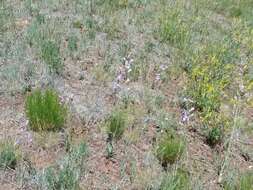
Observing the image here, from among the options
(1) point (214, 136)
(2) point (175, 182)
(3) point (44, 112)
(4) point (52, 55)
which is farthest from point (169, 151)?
(4) point (52, 55)

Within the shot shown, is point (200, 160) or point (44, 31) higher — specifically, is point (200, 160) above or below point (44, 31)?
below

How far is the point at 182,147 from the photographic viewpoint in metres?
5.48

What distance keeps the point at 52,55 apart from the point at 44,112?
1471mm

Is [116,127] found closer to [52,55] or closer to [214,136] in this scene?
[214,136]

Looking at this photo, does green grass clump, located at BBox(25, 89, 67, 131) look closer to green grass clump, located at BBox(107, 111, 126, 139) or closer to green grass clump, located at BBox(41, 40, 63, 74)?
green grass clump, located at BBox(107, 111, 126, 139)

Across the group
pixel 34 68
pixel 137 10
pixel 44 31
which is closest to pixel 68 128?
pixel 34 68

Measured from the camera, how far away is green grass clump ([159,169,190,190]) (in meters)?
4.79

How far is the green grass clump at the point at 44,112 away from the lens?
17.5 feet

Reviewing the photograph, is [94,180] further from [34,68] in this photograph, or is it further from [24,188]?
[34,68]

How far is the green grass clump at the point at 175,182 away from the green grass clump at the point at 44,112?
129 centimetres

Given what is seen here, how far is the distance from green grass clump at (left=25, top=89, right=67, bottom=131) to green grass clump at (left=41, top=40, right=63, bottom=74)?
1.08 m

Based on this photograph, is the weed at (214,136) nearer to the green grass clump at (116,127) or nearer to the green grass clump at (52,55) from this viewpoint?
the green grass clump at (116,127)

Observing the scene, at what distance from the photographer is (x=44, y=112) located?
5316mm

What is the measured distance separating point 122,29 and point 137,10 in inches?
42.7
